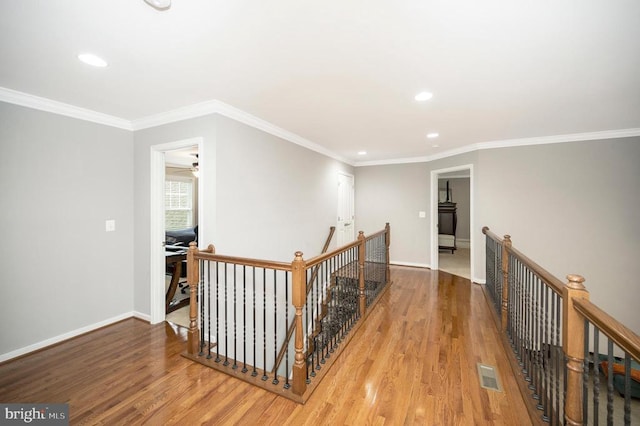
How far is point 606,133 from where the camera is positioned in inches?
156

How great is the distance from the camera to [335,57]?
1.98 metres

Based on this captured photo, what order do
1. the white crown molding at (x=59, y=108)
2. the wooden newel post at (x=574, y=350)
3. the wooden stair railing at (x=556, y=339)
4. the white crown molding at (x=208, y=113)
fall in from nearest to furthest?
1. the wooden stair railing at (x=556, y=339)
2. the wooden newel post at (x=574, y=350)
3. the white crown molding at (x=59, y=108)
4. the white crown molding at (x=208, y=113)

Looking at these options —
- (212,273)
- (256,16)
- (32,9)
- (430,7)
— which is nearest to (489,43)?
(430,7)

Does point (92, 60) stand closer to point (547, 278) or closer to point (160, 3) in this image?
point (160, 3)

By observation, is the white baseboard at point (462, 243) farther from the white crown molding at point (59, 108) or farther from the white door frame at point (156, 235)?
the white crown molding at point (59, 108)

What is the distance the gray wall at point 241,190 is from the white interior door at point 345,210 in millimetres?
1510

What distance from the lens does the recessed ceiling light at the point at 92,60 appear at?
1938 mm

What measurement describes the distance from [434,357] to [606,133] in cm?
439

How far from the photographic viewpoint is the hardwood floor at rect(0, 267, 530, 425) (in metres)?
1.80

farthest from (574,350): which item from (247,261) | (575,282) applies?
(247,261)

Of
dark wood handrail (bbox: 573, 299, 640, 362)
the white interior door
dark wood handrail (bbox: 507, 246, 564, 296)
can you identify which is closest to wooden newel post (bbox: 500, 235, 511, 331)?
dark wood handrail (bbox: 507, 246, 564, 296)

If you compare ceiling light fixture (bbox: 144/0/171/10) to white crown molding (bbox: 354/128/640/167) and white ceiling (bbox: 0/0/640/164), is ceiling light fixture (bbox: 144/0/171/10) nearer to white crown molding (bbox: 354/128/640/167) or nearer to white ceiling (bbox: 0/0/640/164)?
white ceiling (bbox: 0/0/640/164)

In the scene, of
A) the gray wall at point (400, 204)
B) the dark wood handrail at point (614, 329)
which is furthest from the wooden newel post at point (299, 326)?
the gray wall at point (400, 204)

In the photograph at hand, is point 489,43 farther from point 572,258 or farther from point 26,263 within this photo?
point 26,263
